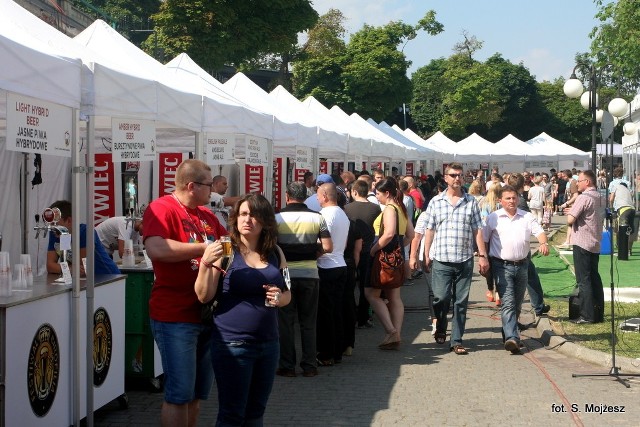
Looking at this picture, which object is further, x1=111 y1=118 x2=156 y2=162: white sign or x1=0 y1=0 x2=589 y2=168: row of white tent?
x1=111 y1=118 x2=156 y2=162: white sign

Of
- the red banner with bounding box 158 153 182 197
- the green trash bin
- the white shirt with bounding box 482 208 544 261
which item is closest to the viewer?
the green trash bin

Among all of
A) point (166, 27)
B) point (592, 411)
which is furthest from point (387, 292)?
point (166, 27)

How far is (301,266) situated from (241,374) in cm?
374

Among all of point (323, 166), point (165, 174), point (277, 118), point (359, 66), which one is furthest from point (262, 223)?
point (359, 66)

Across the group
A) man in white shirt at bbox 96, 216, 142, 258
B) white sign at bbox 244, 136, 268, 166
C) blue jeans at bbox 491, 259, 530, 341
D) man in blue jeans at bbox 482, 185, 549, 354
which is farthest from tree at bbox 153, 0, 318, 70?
blue jeans at bbox 491, 259, 530, 341

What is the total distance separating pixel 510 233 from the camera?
10289mm

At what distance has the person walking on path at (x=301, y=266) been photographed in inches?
346

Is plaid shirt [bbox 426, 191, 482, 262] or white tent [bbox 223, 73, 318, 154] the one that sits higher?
white tent [bbox 223, 73, 318, 154]

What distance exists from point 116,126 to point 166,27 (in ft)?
79.9

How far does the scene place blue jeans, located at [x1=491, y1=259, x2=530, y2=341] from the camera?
10.3 m

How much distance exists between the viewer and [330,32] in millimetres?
55250

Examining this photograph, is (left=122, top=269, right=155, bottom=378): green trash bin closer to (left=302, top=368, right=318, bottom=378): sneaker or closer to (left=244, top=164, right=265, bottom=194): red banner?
(left=302, top=368, right=318, bottom=378): sneaker

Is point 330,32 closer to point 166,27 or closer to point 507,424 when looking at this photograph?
point 166,27

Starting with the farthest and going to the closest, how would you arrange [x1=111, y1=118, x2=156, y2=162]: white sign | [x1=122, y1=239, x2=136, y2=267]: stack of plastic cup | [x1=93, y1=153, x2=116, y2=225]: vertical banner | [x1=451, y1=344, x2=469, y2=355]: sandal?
[x1=93, y1=153, x2=116, y2=225]: vertical banner → [x1=451, y1=344, x2=469, y2=355]: sandal → [x1=122, y1=239, x2=136, y2=267]: stack of plastic cup → [x1=111, y1=118, x2=156, y2=162]: white sign
